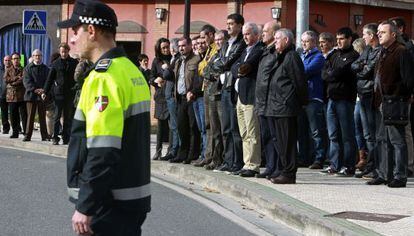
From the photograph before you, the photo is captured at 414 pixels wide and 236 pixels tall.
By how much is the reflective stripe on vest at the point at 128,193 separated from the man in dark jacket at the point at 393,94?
281 inches

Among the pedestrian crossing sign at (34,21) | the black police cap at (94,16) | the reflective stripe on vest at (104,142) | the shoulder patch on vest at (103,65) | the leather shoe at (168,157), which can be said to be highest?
the pedestrian crossing sign at (34,21)

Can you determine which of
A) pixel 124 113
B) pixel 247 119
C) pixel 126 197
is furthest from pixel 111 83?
pixel 247 119

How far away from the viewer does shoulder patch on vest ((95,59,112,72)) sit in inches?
183

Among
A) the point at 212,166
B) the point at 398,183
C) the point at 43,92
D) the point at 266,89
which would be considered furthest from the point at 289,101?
the point at 43,92

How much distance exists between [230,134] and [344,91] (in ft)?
5.76

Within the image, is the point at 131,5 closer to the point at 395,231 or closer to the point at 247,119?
the point at 247,119

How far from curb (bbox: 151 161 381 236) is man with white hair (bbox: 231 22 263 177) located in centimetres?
38

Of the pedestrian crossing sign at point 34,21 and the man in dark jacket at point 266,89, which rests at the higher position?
the pedestrian crossing sign at point 34,21

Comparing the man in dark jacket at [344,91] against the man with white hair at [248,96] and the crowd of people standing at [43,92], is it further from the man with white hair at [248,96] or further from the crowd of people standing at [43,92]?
the crowd of people standing at [43,92]

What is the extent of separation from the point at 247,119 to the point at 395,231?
14.3ft

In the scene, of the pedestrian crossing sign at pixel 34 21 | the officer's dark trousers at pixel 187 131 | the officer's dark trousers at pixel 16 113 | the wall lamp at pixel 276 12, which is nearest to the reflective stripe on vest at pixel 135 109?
the officer's dark trousers at pixel 187 131

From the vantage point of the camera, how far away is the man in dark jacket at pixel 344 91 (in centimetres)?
1282

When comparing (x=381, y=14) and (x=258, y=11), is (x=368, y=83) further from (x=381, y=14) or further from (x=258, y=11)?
(x=381, y=14)

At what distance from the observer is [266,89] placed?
39.3 ft
